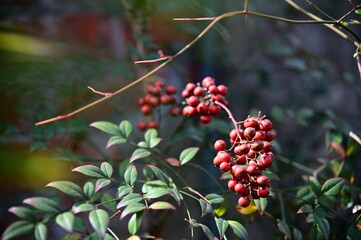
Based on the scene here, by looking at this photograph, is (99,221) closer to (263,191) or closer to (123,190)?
(123,190)

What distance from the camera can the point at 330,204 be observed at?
574mm

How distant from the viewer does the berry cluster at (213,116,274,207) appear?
0.48 meters

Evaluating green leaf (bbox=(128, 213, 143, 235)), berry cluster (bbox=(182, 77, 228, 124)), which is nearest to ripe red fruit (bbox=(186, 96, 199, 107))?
berry cluster (bbox=(182, 77, 228, 124))

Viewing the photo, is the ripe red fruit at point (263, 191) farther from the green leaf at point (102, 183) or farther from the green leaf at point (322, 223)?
the green leaf at point (102, 183)

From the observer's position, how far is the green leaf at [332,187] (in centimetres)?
54

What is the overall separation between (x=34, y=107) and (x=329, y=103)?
1088mm

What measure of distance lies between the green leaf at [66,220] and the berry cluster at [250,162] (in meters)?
0.20

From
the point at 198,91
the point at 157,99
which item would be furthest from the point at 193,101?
the point at 157,99

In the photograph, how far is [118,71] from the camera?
77cm

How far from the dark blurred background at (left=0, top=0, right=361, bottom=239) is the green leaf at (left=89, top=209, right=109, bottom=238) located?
0.66 feet

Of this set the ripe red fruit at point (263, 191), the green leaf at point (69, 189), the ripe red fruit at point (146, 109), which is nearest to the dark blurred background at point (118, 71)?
the ripe red fruit at point (146, 109)

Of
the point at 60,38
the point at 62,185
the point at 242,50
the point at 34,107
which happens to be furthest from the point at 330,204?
the point at 242,50

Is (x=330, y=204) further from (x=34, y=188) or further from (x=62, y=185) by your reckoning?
(x=34, y=188)

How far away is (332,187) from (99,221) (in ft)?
1.10
